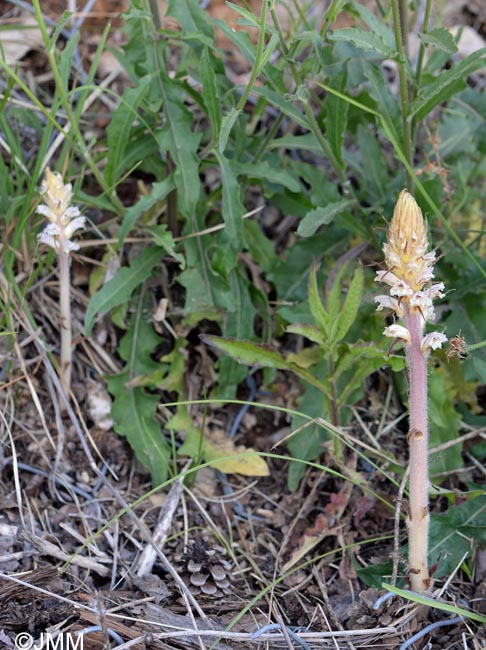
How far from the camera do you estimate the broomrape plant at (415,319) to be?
1.68 m

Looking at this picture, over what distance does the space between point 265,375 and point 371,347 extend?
56cm

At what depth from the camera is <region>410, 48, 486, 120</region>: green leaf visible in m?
2.27

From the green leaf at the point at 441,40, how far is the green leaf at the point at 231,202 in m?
0.75

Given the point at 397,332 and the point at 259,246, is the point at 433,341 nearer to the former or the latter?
the point at 397,332

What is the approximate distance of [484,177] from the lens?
131 inches

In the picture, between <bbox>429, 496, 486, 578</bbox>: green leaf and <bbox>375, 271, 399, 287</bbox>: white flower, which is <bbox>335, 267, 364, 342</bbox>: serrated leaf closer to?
<bbox>375, 271, 399, 287</bbox>: white flower

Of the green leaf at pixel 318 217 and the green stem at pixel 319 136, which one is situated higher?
the green stem at pixel 319 136

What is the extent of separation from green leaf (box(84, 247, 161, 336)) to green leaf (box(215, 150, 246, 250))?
0.36m

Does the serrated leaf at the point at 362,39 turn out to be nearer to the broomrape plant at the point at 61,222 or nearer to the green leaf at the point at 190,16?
the green leaf at the point at 190,16

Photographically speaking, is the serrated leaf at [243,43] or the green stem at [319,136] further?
the serrated leaf at [243,43]

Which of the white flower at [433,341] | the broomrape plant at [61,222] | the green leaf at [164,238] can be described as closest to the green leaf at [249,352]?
the green leaf at [164,238]

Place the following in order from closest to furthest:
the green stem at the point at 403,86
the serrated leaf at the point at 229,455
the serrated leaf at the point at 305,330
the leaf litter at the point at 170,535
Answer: the leaf litter at the point at 170,535
the green stem at the point at 403,86
the serrated leaf at the point at 305,330
the serrated leaf at the point at 229,455

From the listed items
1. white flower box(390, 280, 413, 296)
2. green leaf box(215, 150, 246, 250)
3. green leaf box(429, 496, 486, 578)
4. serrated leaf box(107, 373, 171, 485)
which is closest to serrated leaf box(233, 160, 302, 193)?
green leaf box(215, 150, 246, 250)

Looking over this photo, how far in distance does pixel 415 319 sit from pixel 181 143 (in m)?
1.17
